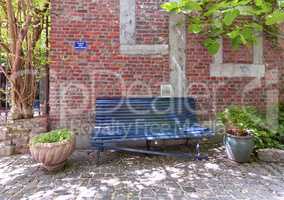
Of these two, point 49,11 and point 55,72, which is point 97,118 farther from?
point 49,11

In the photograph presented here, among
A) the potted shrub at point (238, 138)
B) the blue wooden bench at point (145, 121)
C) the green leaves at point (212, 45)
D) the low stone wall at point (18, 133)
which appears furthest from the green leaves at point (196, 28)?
the low stone wall at point (18, 133)

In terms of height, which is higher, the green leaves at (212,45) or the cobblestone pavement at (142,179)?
the green leaves at (212,45)

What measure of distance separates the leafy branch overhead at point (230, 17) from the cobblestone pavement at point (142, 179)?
2.11m

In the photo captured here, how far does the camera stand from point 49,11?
5.53 m

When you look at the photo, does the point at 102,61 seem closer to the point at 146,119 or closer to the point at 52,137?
the point at 146,119

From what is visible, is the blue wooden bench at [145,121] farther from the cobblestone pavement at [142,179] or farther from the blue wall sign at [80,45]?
the blue wall sign at [80,45]

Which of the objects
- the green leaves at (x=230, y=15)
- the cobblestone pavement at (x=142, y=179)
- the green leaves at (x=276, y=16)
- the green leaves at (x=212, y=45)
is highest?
the green leaves at (x=230, y=15)

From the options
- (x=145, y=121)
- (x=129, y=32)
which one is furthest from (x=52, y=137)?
(x=129, y=32)

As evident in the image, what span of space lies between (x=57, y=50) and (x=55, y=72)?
42 centimetres

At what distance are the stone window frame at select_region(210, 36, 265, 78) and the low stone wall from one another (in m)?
3.60

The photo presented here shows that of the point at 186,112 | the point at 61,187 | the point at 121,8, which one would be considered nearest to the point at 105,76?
the point at 121,8

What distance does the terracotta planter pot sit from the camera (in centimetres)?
418

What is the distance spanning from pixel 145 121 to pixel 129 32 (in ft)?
5.78

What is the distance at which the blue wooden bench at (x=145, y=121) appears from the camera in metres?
4.79
